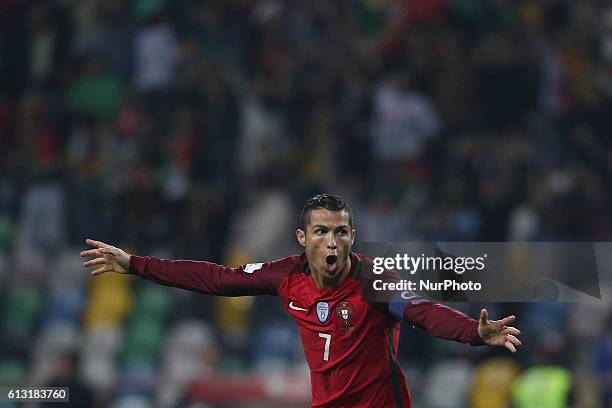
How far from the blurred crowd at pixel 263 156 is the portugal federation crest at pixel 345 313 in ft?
15.7

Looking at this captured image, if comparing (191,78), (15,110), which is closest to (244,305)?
(191,78)

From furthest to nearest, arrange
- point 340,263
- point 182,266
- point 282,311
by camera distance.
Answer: point 282,311
point 182,266
point 340,263

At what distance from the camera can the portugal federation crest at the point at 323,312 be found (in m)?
6.16

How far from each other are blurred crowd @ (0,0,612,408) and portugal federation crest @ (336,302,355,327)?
4.78m

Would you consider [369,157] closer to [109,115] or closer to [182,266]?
[109,115]

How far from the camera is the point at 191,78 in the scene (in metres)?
13.8

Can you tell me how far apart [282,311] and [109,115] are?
365 centimetres

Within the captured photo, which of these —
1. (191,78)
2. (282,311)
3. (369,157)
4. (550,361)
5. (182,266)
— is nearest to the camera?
(182,266)

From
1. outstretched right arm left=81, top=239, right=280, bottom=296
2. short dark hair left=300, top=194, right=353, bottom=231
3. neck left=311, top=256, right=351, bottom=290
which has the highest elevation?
short dark hair left=300, top=194, right=353, bottom=231

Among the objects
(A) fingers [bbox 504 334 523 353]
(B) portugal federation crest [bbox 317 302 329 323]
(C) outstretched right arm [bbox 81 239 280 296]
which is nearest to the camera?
(A) fingers [bbox 504 334 523 353]

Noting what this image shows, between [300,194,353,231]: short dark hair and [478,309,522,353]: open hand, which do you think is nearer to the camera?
[478,309,522,353]: open hand

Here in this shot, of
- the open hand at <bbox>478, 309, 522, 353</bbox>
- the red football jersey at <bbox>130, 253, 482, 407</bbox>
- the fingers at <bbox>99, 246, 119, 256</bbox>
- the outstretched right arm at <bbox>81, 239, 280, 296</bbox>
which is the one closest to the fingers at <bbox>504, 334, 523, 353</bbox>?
the open hand at <bbox>478, 309, 522, 353</bbox>

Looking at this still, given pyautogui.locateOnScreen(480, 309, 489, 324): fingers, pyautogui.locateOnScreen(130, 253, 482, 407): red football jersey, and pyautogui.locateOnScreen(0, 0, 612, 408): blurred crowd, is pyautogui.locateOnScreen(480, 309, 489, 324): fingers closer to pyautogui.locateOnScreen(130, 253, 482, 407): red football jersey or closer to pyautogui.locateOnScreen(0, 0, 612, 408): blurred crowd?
pyautogui.locateOnScreen(130, 253, 482, 407): red football jersey

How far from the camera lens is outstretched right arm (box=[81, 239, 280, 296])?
652 cm
